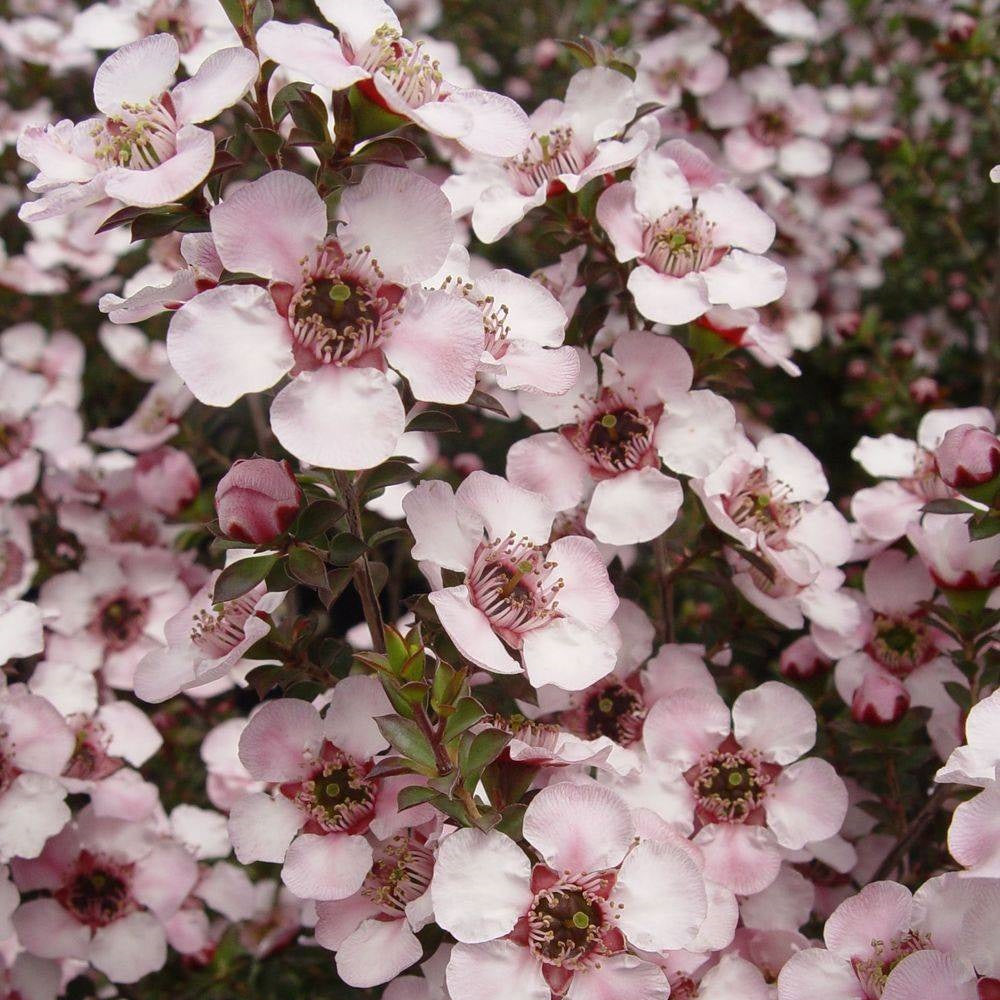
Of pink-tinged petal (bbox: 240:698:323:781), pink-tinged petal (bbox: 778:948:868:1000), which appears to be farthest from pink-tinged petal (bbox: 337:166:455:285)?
pink-tinged petal (bbox: 778:948:868:1000)

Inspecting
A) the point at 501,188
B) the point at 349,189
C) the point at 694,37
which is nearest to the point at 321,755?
the point at 349,189

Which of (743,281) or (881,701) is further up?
(743,281)

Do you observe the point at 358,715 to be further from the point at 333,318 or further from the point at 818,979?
the point at 818,979

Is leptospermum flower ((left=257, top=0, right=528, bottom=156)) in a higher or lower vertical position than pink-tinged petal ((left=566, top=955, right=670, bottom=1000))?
higher

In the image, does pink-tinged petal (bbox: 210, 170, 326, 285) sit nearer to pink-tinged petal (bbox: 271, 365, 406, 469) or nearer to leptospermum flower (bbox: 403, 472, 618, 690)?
pink-tinged petal (bbox: 271, 365, 406, 469)

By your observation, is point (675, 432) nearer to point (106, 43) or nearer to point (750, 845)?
point (750, 845)

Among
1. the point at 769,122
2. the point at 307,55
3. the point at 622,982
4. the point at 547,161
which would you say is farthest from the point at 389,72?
the point at 769,122
